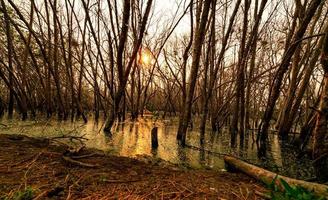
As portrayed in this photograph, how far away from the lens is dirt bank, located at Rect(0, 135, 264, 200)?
1448 millimetres

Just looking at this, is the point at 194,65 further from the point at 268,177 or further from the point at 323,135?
the point at 268,177

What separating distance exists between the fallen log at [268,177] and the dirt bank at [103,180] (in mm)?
65

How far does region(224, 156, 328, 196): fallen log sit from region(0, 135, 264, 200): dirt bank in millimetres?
65

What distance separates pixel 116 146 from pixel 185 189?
1.89 meters

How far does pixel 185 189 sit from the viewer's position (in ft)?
5.31

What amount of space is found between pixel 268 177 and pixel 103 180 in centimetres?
124

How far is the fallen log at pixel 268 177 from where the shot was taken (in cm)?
154

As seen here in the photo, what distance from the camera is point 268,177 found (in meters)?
1.83

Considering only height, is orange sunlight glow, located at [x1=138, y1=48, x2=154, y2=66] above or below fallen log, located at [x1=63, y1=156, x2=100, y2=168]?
above

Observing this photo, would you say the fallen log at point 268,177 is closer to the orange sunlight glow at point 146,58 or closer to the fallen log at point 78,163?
the fallen log at point 78,163

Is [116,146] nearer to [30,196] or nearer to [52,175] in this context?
[52,175]

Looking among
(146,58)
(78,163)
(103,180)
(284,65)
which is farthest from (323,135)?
(146,58)

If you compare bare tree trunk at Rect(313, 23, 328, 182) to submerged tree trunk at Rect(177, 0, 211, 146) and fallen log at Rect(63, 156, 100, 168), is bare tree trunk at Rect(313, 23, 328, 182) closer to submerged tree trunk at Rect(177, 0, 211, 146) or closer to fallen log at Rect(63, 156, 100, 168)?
submerged tree trunk at Rect(177, 0, 211, 146)

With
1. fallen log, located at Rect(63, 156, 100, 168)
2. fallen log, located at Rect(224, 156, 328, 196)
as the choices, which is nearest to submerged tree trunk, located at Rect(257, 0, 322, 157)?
fallen log, located at Rect(224, 156, 328, 196)
